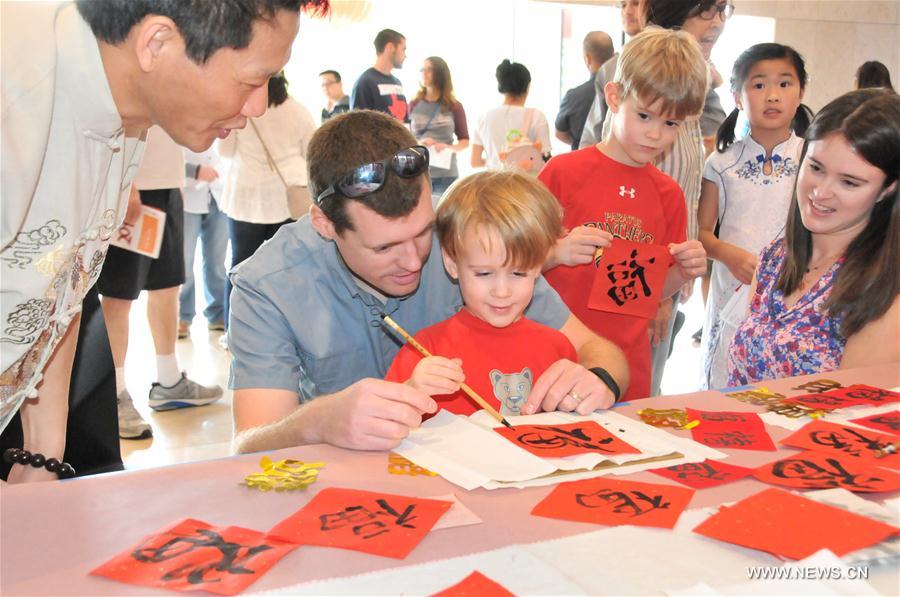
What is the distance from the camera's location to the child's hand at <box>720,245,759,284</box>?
8.15ft

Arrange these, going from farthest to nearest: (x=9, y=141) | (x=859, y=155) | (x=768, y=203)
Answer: (x=768, y=203) < (x=859, y=155) < (x=9, y=141)

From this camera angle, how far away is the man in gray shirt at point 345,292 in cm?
155

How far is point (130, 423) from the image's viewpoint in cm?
324

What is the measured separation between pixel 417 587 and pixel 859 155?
1.45 m

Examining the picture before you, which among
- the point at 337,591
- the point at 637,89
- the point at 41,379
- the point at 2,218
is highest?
the point at 637,89

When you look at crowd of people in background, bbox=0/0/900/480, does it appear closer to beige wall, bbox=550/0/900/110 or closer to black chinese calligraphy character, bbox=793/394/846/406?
black chinese calligraphy character, bbox=793/394/846/406

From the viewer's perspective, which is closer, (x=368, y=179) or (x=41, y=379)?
(x=41, y=379)

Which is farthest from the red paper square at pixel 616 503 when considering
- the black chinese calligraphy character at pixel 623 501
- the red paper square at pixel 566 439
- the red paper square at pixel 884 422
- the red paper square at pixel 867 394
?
the red paper square at pixel 867 394

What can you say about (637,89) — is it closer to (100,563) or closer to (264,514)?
(264,514)

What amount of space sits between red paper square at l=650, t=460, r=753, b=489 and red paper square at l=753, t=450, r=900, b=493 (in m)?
0.03

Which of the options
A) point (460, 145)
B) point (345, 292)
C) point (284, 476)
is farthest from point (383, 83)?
point (284, 476)

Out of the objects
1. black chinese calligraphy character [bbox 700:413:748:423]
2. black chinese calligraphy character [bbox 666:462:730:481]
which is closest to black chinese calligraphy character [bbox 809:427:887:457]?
black chinese calligraphy character [bbox 700:413:748:423]

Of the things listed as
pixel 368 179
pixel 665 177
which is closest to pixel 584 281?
pixel 665 177

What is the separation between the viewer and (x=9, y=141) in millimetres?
1028
